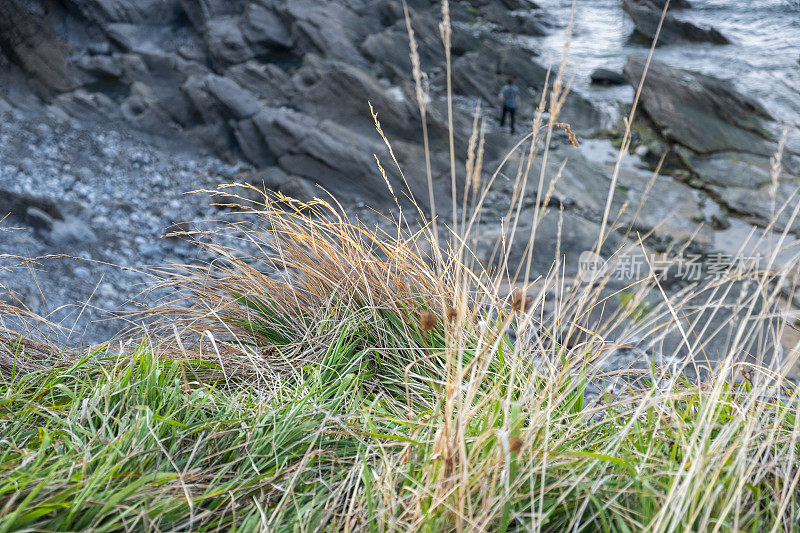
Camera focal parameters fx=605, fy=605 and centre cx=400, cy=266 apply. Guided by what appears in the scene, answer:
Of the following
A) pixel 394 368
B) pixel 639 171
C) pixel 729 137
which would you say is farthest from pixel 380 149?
pixel 394 368

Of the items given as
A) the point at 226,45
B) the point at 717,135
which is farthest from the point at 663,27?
the point at 226,45

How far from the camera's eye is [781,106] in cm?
912

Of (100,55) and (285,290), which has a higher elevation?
(285,290)

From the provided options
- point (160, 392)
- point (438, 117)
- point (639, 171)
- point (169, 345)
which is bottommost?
point (639, 171)

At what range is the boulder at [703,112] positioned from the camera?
27.6 ft

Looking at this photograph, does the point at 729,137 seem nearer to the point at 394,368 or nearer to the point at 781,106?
the point at 781,106

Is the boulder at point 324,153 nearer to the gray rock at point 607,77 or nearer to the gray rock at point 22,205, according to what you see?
A: the gray rock at point 22,205

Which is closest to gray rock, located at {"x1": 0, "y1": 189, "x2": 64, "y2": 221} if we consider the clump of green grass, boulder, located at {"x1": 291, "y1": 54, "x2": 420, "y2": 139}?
boulder, located at {"x1": 291, "y1": 54, "x2": 420, "y2": 139}

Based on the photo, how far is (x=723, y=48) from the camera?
36.7 ft

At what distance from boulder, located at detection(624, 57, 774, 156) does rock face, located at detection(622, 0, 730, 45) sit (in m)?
2.95

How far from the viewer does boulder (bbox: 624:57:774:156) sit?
8.42 meters

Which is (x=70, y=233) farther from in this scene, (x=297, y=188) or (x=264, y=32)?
(x=264, y=32)

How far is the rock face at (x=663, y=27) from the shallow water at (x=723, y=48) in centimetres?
22

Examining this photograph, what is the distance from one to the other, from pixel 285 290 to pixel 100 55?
8.63 m
